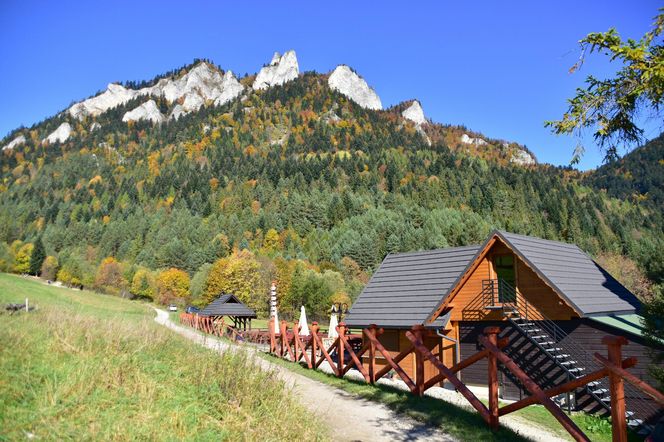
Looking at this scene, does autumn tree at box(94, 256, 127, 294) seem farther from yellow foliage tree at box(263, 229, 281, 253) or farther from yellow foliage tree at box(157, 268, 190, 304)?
yellow foliage tree at box(263, 229, 281, 253)

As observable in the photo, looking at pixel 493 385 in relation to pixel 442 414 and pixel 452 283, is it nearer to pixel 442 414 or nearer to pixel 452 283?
pixel 442 414

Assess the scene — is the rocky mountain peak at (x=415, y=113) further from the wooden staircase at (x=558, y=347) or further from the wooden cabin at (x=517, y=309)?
the wooden staircase at (x=558, y=347)

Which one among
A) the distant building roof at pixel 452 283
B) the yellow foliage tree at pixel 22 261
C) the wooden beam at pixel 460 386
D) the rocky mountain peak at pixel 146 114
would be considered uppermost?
the rocky mountain peak at pixel 146 114

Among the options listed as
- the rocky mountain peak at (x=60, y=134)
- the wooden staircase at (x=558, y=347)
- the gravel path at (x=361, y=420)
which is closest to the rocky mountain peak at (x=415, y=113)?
the rocky mountain peak at (x=60, y=134)

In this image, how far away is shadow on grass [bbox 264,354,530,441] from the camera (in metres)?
6.17

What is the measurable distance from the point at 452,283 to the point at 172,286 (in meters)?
78.9

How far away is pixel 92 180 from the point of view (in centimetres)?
15350

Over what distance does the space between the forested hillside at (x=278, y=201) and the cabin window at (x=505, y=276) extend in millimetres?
49259

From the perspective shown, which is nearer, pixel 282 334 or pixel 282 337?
pixel 282 334

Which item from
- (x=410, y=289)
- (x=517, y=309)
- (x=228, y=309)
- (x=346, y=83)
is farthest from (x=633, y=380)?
(x=346, y=83)

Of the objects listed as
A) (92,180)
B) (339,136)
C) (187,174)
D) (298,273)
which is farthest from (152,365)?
(92,180)

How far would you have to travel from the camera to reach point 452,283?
18797 mm

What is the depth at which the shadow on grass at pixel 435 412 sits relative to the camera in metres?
6.17

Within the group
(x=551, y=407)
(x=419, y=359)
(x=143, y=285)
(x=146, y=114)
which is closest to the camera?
(x=551, y=407)
